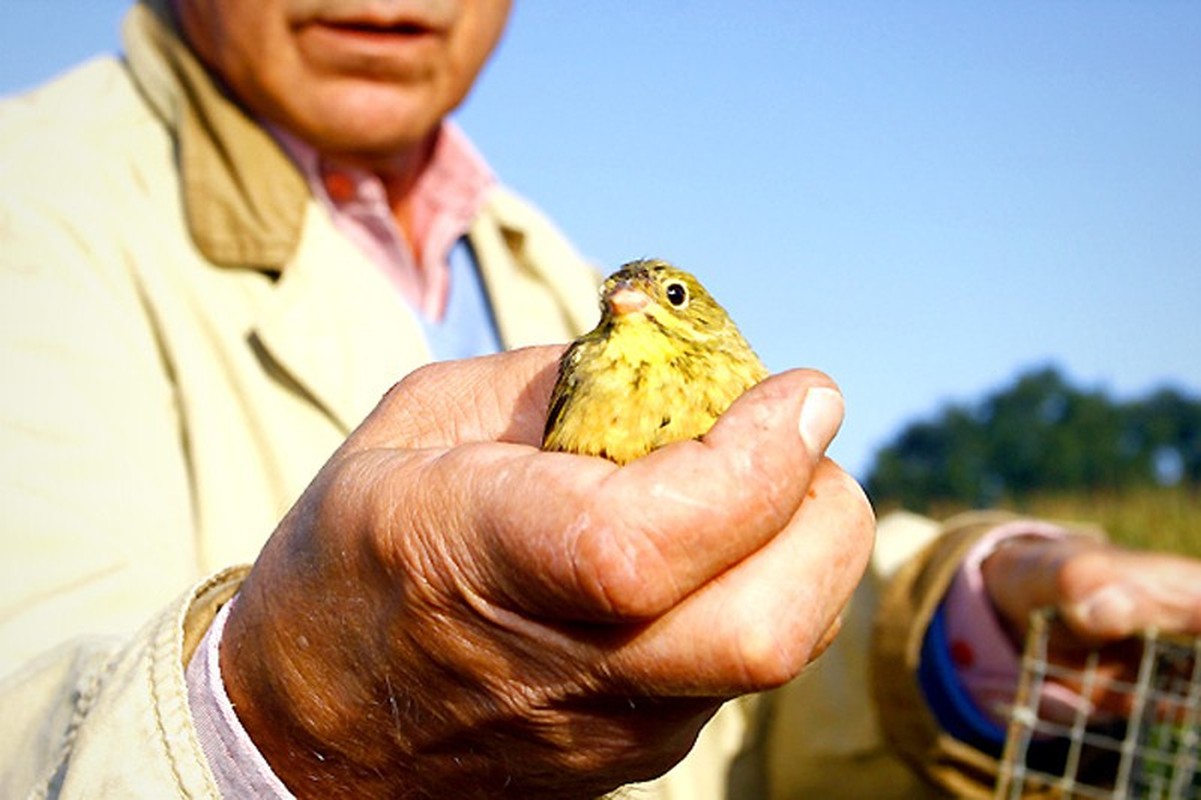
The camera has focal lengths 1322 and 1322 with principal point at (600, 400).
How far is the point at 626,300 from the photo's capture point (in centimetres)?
221

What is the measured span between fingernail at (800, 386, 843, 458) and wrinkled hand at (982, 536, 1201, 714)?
2242 millimetres

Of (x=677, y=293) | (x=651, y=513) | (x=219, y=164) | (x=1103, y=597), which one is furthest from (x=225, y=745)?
(x=1103, y=597)

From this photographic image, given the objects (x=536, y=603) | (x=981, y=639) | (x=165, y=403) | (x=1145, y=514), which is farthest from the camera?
(x=1145, y=514)

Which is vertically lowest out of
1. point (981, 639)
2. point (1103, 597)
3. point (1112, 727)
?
point (1112, 727)

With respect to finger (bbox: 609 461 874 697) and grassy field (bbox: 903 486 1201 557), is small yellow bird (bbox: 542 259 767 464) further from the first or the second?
grassy field (bbox: 903 486 1201 557)

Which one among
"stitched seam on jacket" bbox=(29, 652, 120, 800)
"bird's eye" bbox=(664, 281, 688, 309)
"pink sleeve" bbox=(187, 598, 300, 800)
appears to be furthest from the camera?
"bird's eye" bbox=(664, 281, 688, 309)

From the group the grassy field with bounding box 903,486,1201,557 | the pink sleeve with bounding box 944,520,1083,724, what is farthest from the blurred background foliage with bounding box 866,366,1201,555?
the pink sleeve with bounding box 944,520,1083,724

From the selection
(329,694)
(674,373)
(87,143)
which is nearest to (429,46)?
(87,143)

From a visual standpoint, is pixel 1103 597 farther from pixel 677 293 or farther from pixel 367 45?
pixel 367 45

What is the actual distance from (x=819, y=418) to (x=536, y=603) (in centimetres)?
44

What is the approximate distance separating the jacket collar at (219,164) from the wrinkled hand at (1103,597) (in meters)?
2.35

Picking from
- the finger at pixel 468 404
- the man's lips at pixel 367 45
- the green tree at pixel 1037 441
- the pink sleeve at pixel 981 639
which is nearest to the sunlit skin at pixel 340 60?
the man's lips at pixel 367 45

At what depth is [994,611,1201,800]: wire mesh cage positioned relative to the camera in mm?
3727

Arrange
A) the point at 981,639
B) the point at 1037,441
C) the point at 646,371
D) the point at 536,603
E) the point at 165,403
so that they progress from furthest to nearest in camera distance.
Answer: the point at 1037,441, the point at 981,639, the point at 165,403, the point at 646,371, the point at 536,603
